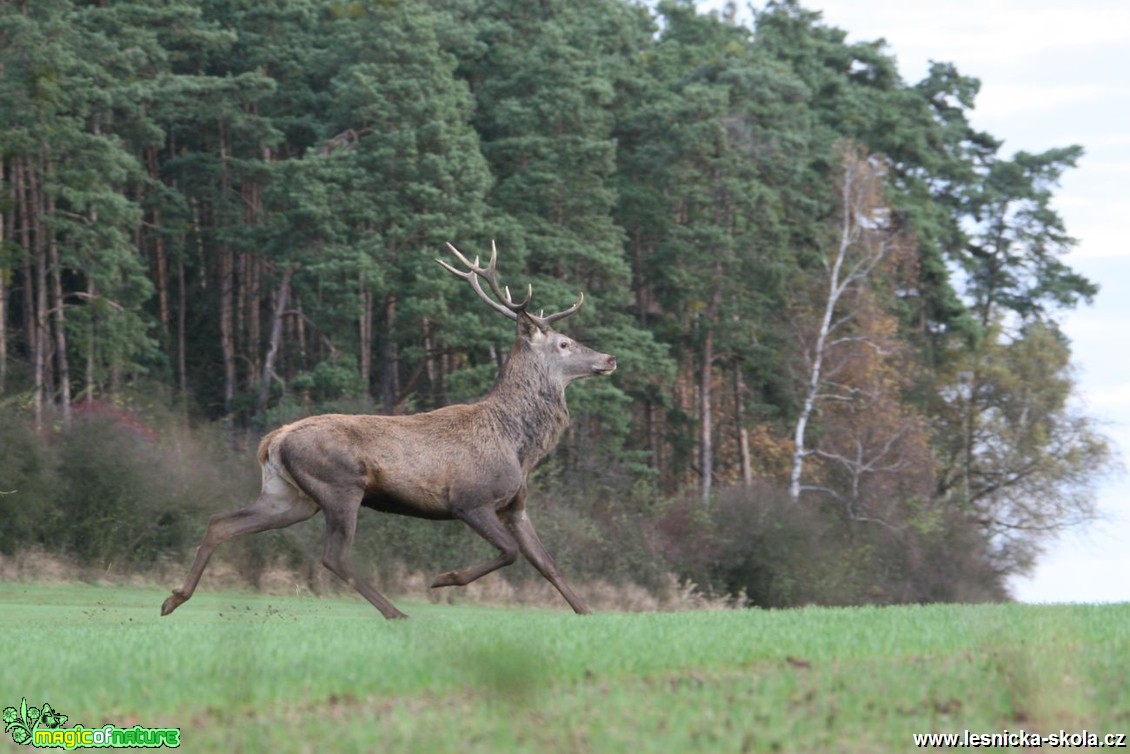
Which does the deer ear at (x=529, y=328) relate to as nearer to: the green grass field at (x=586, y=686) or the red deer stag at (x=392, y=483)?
the red deer stag at (x=392, y=483)

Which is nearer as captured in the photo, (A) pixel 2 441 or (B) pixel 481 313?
(A) pixel 2 441

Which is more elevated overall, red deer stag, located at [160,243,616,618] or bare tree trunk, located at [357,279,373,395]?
red deer stag, located at [160,243,616,618]

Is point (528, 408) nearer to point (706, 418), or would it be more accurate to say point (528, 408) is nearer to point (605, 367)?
point (605, 367)

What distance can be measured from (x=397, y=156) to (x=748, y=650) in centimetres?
4103

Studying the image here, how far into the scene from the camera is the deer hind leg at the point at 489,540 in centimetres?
1346

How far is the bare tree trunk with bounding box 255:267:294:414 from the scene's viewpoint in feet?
161

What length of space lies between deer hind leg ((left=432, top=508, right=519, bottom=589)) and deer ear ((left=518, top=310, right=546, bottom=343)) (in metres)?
2.22

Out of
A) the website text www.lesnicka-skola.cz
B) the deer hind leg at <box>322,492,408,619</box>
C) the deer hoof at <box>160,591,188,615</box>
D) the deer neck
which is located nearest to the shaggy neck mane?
the deer neck

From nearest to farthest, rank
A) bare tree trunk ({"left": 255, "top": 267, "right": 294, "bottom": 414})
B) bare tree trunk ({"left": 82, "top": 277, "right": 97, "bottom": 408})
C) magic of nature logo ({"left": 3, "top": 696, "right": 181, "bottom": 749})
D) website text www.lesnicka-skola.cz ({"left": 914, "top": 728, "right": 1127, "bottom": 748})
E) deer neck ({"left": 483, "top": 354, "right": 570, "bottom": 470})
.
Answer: magic of nature logo ({"left": 3, "top": 696, "right": 181, "bottom": 749}), website text www.lesnicka-skola.cz ({"left": 914, "top": 728, "right": 1127, "bottom": 748}), deer neck ({"left": 483, "top": 354, "right": 570, "bottom": 470}), bare tree trunk ({"left": 82, "top": 277, "right": 97, "bottom": 408}), bare tree trunk ({"left": 255, "top": 267, "right": 294, "bottom": 414})

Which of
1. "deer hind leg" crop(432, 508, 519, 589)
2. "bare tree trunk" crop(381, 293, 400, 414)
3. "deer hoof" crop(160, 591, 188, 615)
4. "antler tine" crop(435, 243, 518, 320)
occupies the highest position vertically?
"antler tine" crop(435, 243, 518, 320)

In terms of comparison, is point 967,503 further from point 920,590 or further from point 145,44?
point 145,44

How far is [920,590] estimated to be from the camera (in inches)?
1971

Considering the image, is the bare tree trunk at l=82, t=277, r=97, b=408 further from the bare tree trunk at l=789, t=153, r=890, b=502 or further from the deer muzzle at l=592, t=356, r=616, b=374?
the deer muzzle at l=592, t=356, r=616, b=374

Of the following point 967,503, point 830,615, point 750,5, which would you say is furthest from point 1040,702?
point 750,5
